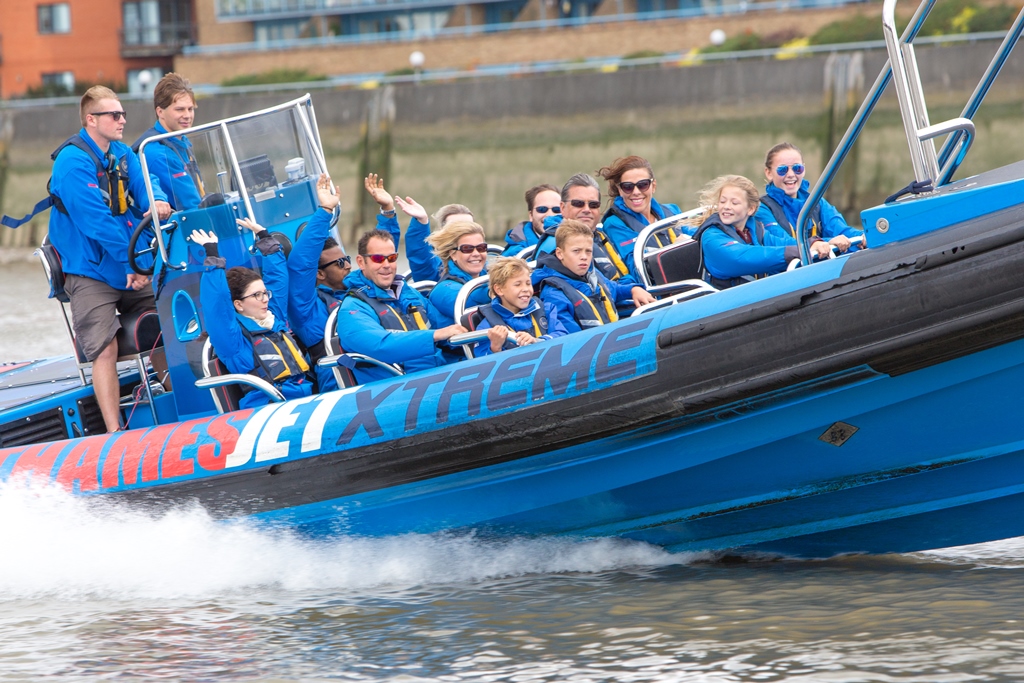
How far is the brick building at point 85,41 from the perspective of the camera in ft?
119

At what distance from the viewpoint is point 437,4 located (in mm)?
35250

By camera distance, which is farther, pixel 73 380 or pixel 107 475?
pixel 73 380

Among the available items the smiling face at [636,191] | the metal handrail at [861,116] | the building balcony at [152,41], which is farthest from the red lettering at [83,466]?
the building balcony at [152,41]

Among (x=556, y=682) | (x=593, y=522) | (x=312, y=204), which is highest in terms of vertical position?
(x=312, y=204)

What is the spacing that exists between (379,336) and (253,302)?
0.53m

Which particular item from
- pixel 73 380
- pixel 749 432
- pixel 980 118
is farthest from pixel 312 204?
pixel 980 118

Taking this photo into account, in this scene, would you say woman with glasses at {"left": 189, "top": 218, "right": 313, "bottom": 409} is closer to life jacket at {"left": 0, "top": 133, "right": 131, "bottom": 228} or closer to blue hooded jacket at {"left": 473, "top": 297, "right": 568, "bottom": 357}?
life jacket at {"left": 0, "top": 133, "right": 131, "bottom": 228}

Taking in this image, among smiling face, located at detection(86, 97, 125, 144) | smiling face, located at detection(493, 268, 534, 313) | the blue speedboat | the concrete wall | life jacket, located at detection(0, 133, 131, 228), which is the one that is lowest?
the blue speedboat

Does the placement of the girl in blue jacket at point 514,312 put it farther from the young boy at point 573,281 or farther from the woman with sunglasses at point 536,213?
the woman with sunglasses at point 536,213

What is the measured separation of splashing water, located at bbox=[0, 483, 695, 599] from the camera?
4410 mm

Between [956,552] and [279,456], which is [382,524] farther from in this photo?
[956,552]

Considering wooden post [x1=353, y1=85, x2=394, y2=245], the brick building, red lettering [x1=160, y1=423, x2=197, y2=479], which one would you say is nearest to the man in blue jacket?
red lettering [x1=160, y1=423, x2=197, y2=479]

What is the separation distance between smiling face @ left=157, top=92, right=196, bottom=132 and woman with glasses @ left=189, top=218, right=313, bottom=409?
0.54 m

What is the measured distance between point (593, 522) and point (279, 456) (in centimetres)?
111
